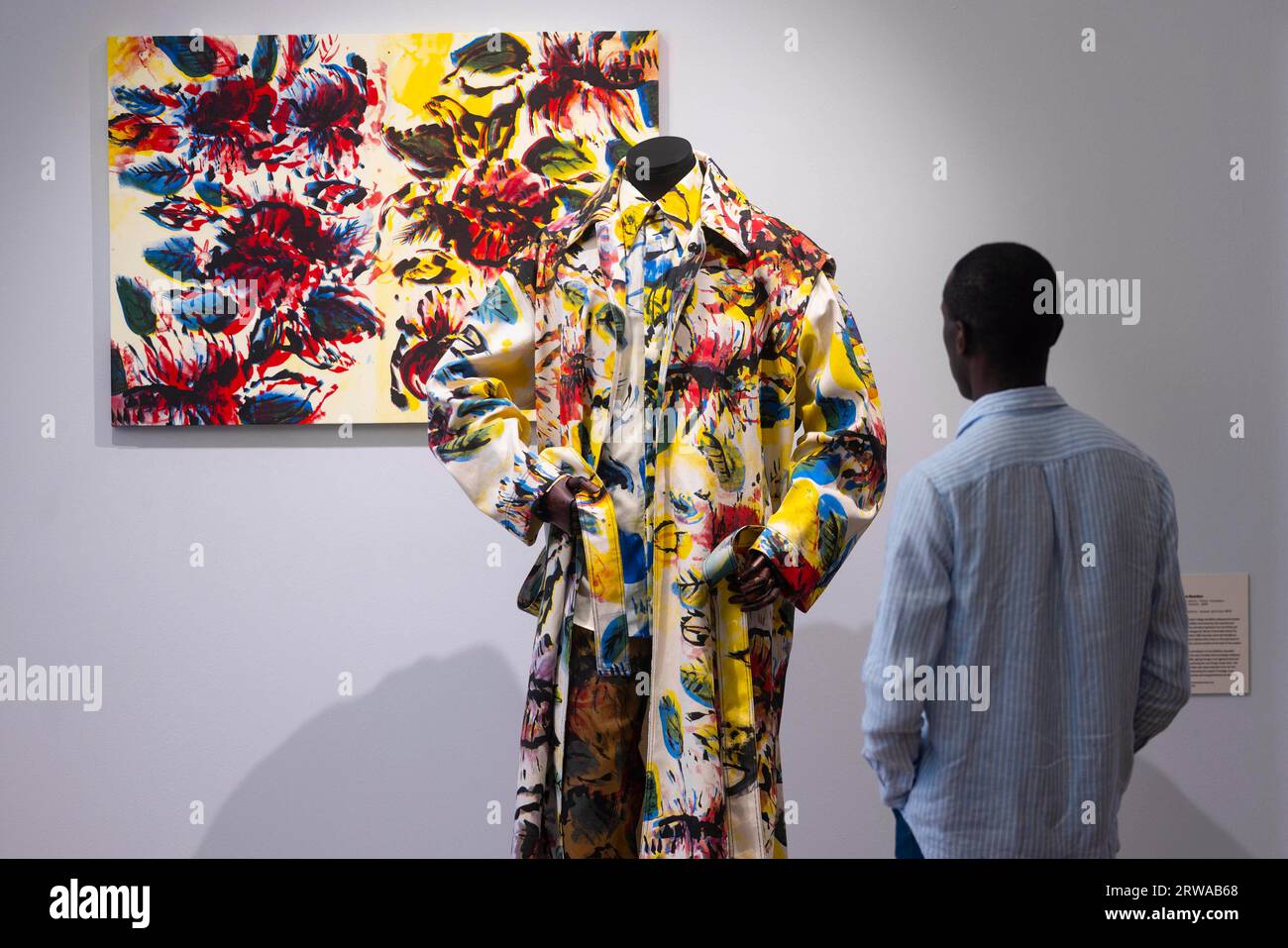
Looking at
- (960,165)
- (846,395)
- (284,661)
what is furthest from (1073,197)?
(284,661)

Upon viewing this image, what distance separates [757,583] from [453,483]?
91 centimetres

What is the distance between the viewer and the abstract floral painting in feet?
7.02

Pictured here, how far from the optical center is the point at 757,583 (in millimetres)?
1470

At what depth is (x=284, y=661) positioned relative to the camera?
2215 millimetres

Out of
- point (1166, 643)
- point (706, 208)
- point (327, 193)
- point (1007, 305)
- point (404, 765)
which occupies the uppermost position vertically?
point (327, 193)

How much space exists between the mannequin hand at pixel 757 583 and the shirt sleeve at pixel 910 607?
0.30m

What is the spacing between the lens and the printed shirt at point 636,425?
4.96 feet

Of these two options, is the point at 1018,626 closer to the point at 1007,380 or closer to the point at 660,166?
the point at 1007,380

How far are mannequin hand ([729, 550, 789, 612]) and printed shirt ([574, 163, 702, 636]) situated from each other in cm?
13

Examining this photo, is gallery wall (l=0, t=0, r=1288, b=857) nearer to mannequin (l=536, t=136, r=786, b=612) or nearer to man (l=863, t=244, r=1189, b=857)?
mannequin (l=536, t=136, r=786, b=612)

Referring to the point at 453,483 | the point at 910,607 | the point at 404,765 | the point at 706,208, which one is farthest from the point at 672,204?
the point at 404,765

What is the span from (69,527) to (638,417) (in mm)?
1373

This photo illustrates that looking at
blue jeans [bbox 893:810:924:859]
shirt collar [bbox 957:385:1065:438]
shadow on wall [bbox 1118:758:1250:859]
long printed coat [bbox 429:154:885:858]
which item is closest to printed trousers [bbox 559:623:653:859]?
long printed coat [bbox 429:154:885:858]

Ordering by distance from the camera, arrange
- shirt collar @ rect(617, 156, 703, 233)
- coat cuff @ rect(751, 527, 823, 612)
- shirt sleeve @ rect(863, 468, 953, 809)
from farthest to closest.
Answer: shirt collar @ rect(617, 156, 703, 233), coat cuff @ rect(751, 527, 823, 612), shirt sleeve @ rect(863, 468, 953, 809)
